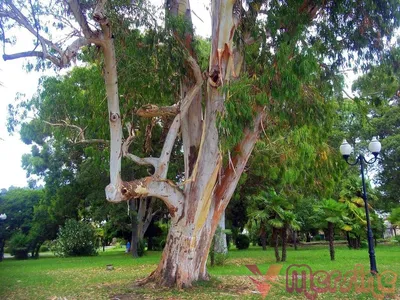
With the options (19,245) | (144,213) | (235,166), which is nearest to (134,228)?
(144,213)

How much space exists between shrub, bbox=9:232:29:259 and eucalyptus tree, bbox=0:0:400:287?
20383mm

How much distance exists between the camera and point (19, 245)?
2764 centimetres

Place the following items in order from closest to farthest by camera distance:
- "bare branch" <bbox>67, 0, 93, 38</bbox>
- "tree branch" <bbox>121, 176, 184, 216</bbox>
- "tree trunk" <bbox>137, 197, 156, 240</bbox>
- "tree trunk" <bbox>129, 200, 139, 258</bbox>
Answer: "bare branch" <bbox>67, 0, 93, 38</bbox> < "tree branch" <bbox>121, 176, 184, 216</bbox> < "tree trunk" <bbox>129, 200, 139, 258</bbox> < "tree trunk" <bbox>137, 197, 156, 240</bbox>

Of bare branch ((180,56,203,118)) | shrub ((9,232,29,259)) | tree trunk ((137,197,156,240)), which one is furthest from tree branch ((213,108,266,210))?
shrub ((9,232,29,259))

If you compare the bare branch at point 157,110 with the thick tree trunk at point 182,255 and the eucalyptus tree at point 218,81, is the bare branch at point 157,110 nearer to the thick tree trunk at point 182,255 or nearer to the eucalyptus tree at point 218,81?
the eucalyptus tree at point 218,81

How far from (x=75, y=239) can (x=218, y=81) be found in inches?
794

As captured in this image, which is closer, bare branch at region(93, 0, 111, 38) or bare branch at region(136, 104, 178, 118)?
bare branch at region(93, 0, 111, 38)

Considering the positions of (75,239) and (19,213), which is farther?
(19,213)

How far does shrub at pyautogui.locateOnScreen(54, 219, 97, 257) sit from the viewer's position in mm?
26281

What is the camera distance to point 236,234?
98.9ft

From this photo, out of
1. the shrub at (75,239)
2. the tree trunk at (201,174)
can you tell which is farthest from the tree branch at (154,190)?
the shrub at (75,239)

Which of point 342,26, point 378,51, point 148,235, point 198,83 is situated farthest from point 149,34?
point 148,235

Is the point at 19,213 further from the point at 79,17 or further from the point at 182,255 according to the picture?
the point at 79,17

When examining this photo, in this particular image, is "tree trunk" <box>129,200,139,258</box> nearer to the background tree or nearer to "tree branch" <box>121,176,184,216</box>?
the background tree
